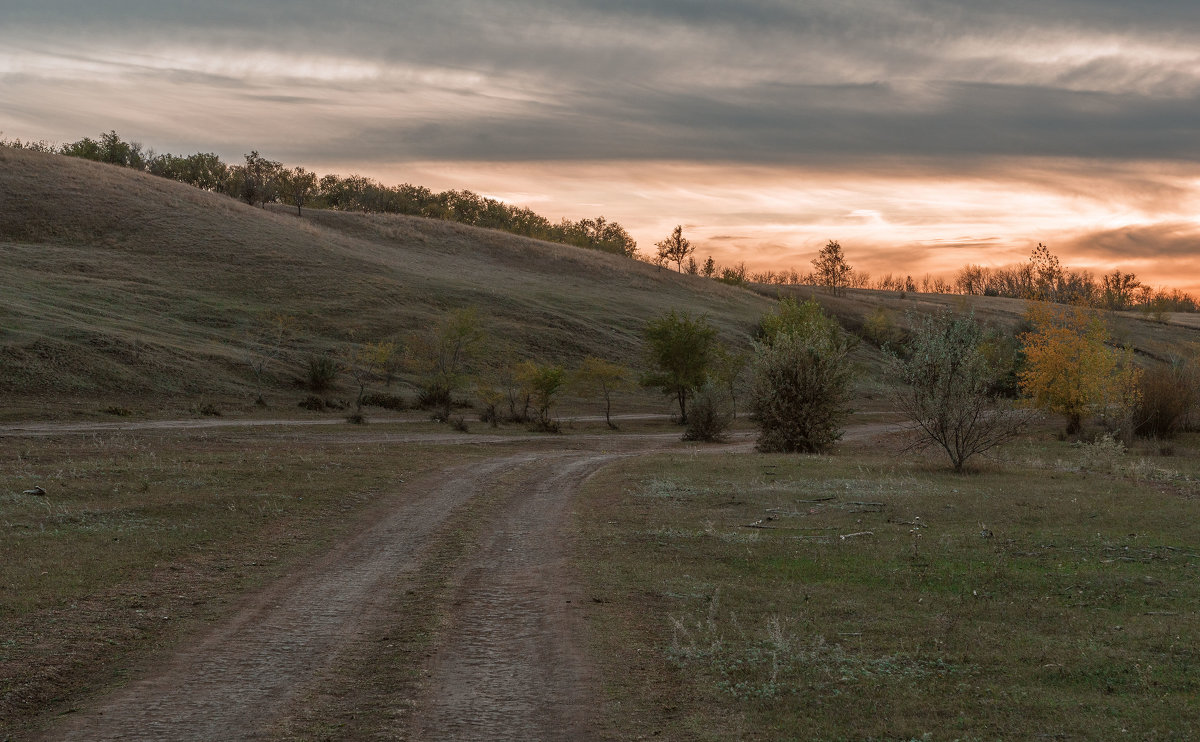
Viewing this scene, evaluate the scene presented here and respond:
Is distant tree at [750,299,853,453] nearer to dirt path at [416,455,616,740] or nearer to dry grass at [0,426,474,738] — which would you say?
dry grass at [0,426,474,738]

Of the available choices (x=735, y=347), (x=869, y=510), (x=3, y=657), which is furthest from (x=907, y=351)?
(x=735, y=347)

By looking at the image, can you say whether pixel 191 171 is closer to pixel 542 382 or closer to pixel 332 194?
pixel 332 194

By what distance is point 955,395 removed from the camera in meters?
25.1

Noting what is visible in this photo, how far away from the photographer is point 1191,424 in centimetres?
4525

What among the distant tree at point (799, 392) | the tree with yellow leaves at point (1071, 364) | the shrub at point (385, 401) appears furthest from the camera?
the shrub at point (385, 401)

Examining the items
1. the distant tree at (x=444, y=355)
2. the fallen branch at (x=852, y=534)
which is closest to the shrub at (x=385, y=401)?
the distant tree at (x=444, y=355)

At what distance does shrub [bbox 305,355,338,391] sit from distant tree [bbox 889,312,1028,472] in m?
38.6

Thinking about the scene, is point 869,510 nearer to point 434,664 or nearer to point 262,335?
point 434,664

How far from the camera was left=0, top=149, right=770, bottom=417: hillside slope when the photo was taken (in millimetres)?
48406

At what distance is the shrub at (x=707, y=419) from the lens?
1721 inches

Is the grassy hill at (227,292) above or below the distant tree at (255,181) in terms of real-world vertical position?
below

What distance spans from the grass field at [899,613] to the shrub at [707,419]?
22.5 meters

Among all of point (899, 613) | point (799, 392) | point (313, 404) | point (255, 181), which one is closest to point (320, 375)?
point (313, 404)

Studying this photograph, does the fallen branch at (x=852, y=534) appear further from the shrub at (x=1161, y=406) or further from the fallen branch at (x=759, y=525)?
the shrub at (x=1161, y=406)
